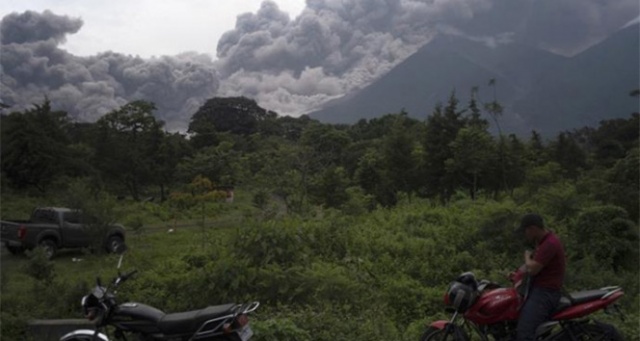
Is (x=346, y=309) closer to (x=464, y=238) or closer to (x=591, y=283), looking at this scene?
(x=591, y=283)

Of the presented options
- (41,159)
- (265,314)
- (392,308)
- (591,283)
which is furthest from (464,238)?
(41,159)

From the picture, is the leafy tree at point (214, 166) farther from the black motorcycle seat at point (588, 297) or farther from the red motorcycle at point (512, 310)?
the black motorcycle seat at point (588, 297)

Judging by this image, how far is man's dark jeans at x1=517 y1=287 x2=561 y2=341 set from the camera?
15.4 feet

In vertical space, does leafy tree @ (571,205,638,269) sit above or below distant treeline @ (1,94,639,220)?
below

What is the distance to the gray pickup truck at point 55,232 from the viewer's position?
46.1 feet

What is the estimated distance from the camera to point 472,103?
1020 inches

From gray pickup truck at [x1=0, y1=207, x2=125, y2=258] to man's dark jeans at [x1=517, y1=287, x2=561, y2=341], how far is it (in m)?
11.2

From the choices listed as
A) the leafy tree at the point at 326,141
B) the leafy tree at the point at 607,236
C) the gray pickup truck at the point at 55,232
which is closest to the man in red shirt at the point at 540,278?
the leafy tree at the point at 607,236

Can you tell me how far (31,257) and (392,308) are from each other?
5.83 metres

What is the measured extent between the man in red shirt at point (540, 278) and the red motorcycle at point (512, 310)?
0.23 ft

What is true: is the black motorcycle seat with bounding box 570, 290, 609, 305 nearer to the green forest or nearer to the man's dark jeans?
the man's dark jeans

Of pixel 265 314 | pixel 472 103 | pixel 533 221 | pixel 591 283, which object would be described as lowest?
pixel 591 283

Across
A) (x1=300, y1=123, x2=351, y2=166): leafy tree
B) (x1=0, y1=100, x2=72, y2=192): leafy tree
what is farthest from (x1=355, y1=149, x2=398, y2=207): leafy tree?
(x1=0, y1=100, x2=72, y2=192): leafy tree

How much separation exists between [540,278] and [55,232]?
43.7ft
